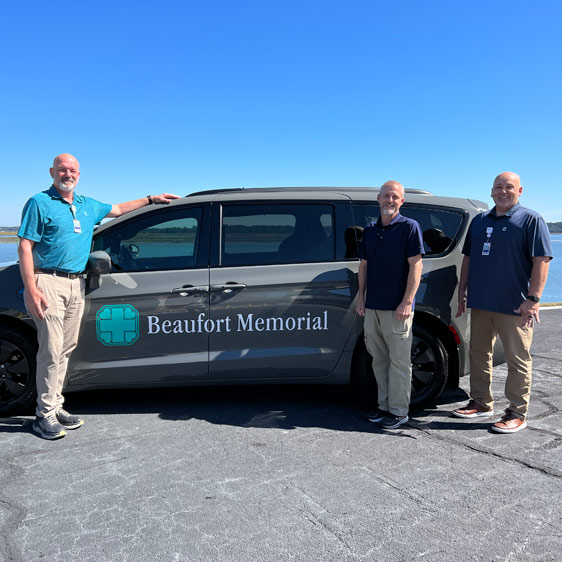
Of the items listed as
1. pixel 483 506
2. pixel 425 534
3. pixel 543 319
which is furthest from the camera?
pixel 543 319

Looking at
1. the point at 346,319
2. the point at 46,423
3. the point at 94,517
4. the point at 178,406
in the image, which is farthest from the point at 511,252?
the point at 46,423

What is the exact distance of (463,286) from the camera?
13.4 feet

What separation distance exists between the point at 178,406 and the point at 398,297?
190 cm

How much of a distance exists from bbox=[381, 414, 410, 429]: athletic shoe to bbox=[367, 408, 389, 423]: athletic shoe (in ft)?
0.21

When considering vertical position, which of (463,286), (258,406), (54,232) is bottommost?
(258,406)

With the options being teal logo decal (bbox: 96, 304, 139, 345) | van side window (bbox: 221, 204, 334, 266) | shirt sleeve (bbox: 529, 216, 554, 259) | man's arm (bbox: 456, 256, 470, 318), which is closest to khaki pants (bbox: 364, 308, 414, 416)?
man's arm (bbox: 456, 256, 470, 318)

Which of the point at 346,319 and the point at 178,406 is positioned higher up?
the point at 346,319

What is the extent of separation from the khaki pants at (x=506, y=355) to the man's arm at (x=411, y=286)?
62 centimetres

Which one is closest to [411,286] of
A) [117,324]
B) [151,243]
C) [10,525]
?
[151,243]

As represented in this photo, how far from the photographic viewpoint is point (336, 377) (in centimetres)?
412

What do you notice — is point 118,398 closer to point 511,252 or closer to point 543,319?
point 511,252

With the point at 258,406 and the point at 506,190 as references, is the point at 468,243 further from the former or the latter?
the point at 258,406

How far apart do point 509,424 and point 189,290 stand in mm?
2423

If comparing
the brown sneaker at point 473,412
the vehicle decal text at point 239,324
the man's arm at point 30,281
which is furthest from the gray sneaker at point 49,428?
the brown sneaker at point 473,412
